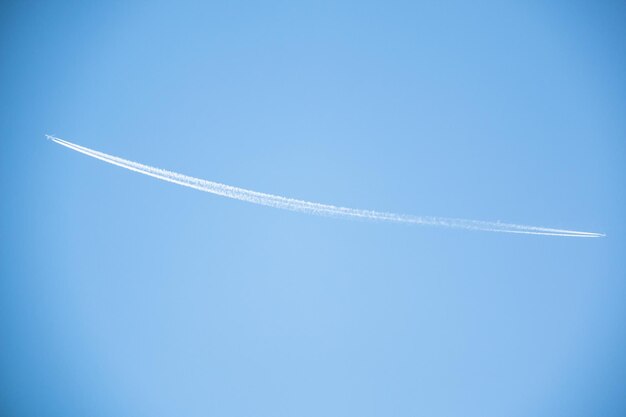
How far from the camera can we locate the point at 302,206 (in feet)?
14.5

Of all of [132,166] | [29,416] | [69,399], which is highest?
[132,166]

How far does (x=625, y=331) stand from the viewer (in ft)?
15.1

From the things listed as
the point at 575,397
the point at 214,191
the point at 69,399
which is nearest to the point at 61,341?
the point at 69,399

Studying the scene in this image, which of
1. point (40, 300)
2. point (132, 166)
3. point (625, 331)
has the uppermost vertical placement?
point (132, 166)

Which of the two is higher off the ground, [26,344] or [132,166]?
[132,166]

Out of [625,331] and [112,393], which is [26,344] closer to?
[112,393]

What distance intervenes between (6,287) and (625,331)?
11911 millimetres

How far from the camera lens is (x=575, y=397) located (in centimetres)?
452

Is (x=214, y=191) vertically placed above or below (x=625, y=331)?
above

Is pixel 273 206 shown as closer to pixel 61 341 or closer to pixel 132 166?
pixel 132 166

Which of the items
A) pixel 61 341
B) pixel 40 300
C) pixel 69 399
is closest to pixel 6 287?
pixel 40 300

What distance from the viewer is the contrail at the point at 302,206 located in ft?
14.5

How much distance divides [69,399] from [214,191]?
16.0 ft

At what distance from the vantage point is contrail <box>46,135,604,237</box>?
4406mm
